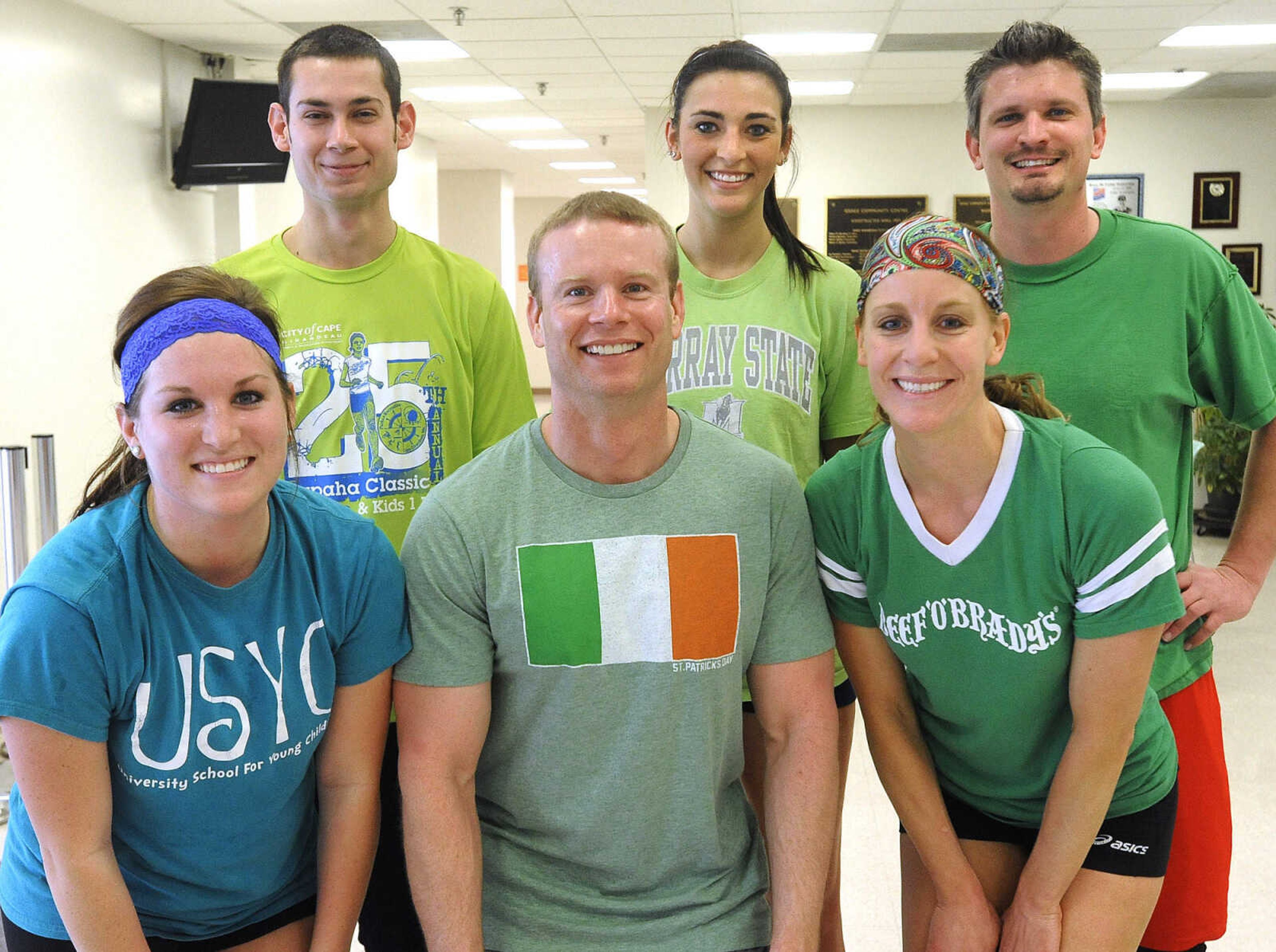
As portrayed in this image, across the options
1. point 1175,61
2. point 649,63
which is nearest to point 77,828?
point 649,63

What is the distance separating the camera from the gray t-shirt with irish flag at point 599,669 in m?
1.61

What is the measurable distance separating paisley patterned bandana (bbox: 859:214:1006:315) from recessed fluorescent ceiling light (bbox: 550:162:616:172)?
13.8 meters

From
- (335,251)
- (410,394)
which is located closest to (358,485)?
(410,394)

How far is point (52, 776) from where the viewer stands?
142 cm

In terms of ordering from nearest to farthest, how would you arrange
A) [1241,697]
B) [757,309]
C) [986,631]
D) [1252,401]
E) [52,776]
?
1. [52,776]
2. [986,631]
3. [1252,401]
4. [757,309]
5. [1241,697]

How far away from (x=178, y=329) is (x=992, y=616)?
1199 mm

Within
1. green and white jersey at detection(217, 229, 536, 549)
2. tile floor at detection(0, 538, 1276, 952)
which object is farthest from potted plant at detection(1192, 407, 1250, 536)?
green and white jersey at detection(217, 229, 536, 549)

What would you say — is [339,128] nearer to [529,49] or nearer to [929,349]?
[929,349]

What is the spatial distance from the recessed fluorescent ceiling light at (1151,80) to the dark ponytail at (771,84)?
301 inches

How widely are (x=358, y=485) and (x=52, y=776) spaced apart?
74 cm

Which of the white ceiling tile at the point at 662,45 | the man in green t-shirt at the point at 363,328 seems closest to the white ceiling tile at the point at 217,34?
the white ceiling tile at the point at 662,45

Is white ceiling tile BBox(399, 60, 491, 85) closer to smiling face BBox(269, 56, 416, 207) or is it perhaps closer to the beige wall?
the beige wall

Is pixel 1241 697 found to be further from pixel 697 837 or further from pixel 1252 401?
pixel 697 837

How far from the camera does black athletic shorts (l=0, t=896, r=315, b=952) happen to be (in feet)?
5.13
